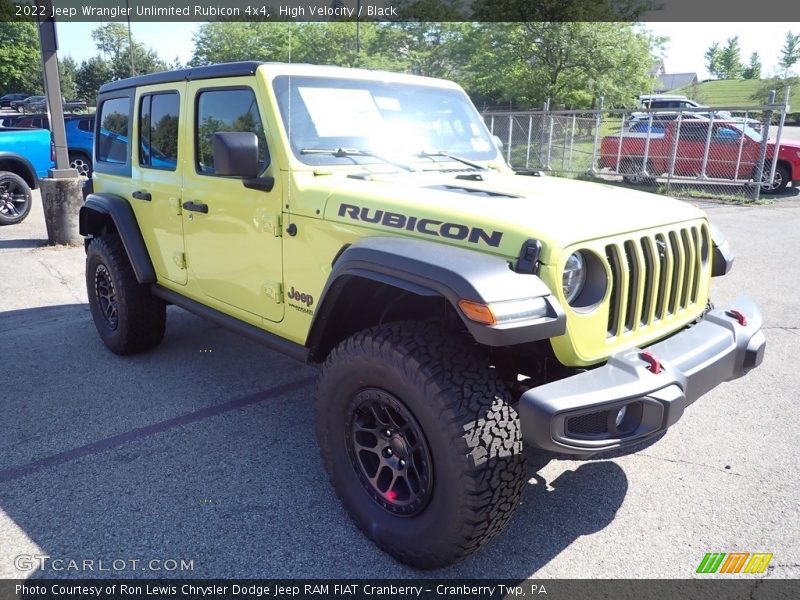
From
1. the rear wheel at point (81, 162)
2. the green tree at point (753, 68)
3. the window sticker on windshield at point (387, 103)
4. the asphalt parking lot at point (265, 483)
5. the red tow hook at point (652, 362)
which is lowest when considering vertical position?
the asphalt parking lot at point (265, 483)

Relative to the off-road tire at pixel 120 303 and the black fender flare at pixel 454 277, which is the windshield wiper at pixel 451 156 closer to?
the black fender flare at pixel 454 277

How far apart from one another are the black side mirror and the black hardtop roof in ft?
1.84

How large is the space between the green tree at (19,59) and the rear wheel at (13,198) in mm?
42486

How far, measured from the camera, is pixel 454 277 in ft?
7.24

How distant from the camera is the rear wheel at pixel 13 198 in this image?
1005 cm

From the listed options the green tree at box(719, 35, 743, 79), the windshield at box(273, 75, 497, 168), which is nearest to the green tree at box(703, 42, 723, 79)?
the green tree at box(719, 35, 743, 79)

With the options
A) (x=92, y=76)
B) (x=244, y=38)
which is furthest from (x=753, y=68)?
(x=244, y=38)

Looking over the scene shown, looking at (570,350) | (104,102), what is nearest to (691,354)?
(570,350)

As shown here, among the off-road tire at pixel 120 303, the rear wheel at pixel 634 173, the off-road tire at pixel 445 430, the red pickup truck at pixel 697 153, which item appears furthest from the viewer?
the rear wheel at pixel 634 173

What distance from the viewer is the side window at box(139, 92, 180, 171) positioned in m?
3.98

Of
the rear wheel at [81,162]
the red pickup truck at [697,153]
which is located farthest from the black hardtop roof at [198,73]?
the red pickup truck at [697,153]

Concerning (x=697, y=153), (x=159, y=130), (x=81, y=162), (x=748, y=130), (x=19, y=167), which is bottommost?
(x=81, y=162)

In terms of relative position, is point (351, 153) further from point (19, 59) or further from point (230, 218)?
point (19, 59)

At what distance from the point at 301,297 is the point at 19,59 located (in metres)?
56.7
